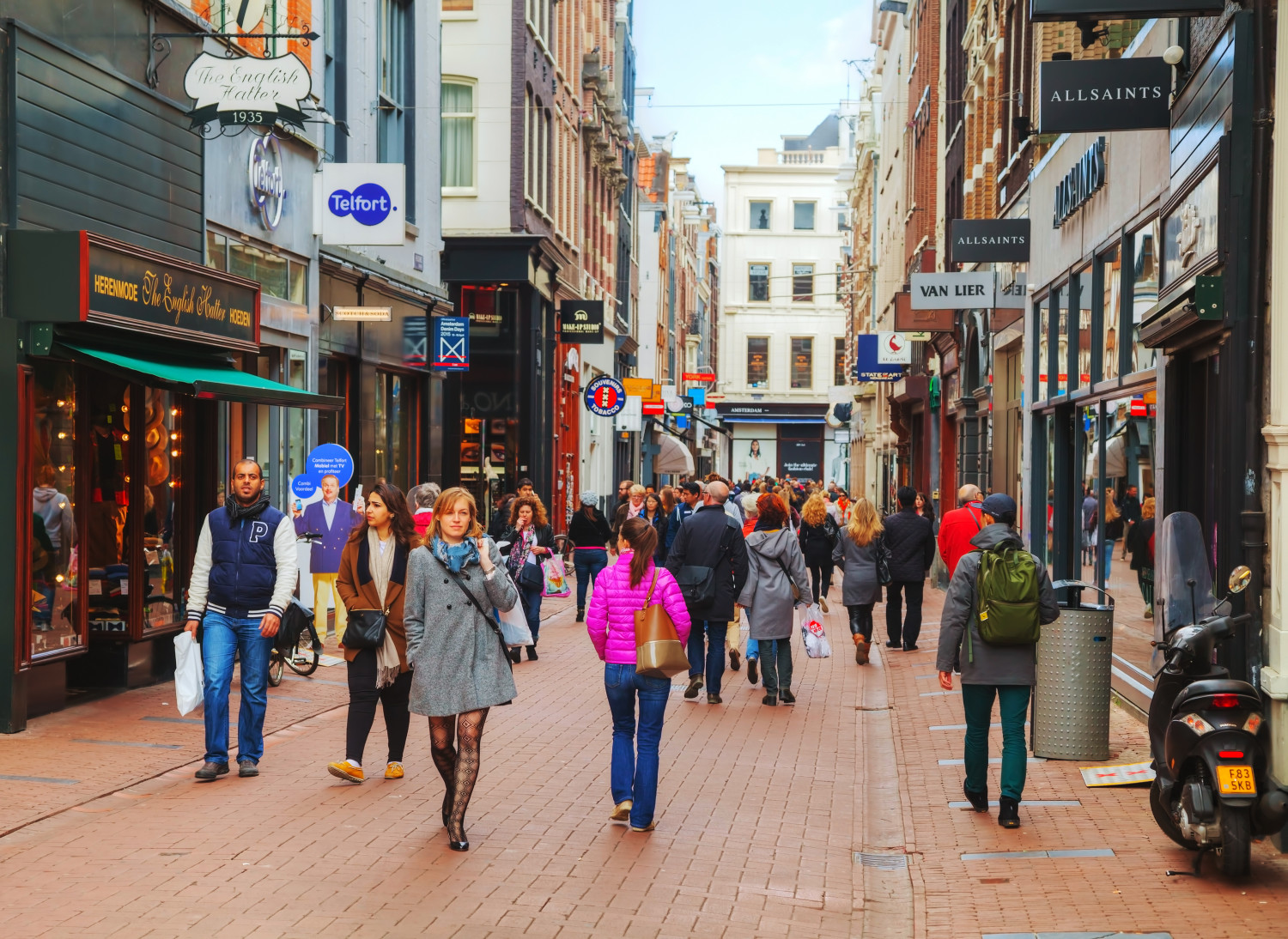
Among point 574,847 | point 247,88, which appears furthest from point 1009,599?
point 247,88

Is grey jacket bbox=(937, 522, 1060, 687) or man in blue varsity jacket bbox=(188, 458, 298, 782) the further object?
man in blue varsity jacket bbox=(188, 458, 298, 782)

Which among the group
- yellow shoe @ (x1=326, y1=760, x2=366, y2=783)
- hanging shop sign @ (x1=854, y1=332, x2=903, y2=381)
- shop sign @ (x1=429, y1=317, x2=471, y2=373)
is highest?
hanging shop sign @ (x1=854, y1=332, x2=903, y2=381)

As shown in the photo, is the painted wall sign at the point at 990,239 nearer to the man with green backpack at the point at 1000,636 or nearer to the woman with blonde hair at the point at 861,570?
the woman with blonde hair at the point at 861,570

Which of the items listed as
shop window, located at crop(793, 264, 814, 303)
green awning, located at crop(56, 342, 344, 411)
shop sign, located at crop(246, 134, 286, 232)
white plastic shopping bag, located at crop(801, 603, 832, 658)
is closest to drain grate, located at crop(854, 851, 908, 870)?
white plastic shopping bag, located at crop(801, 603, 832, 658)

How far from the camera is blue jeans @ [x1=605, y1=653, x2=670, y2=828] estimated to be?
789 cm

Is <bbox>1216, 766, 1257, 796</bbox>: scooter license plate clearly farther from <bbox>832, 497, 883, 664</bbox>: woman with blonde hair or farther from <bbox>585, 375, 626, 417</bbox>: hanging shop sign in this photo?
<bbox>585, 375, 626, 417</bbox>: hanging shop sign

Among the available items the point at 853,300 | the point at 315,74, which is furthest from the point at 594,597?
the point at 853,300

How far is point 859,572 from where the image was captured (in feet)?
53.2

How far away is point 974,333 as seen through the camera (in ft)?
85.3

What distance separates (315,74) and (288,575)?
33.8 ft

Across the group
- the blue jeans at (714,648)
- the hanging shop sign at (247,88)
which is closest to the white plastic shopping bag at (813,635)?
the blue jeans at (714,648)

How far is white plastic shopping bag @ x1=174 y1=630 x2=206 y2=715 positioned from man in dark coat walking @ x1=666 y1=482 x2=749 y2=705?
445 cm

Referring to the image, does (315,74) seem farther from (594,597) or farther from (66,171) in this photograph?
(594,597)

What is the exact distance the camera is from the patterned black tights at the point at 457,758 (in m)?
7.38
